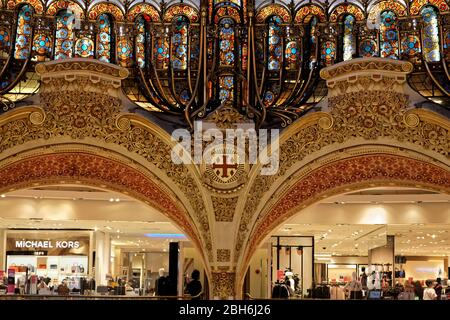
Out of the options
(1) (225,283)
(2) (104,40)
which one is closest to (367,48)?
(2) (104,40)

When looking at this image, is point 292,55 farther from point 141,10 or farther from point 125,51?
point 125,51

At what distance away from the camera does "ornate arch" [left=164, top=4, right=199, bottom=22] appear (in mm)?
15047

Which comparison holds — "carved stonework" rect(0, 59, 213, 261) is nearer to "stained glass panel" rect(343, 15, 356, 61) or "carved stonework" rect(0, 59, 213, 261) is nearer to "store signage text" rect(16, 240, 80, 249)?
"stained glass panel" rect(343, 15, 356, 61)

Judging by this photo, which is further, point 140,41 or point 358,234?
point 358,234

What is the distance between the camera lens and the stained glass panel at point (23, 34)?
14773 mm

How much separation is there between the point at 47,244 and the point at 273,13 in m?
9.35

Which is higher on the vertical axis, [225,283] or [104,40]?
[104,40]

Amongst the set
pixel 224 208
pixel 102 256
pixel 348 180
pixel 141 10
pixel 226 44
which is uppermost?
pixel 141 10

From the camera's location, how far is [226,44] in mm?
15016

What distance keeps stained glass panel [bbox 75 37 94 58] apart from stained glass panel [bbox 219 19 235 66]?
9.14 feet

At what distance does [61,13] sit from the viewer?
49.2 feet

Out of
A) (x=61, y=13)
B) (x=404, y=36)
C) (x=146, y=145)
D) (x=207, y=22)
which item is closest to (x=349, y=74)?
(x=404, y=36)

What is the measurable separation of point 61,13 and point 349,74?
633 cm
